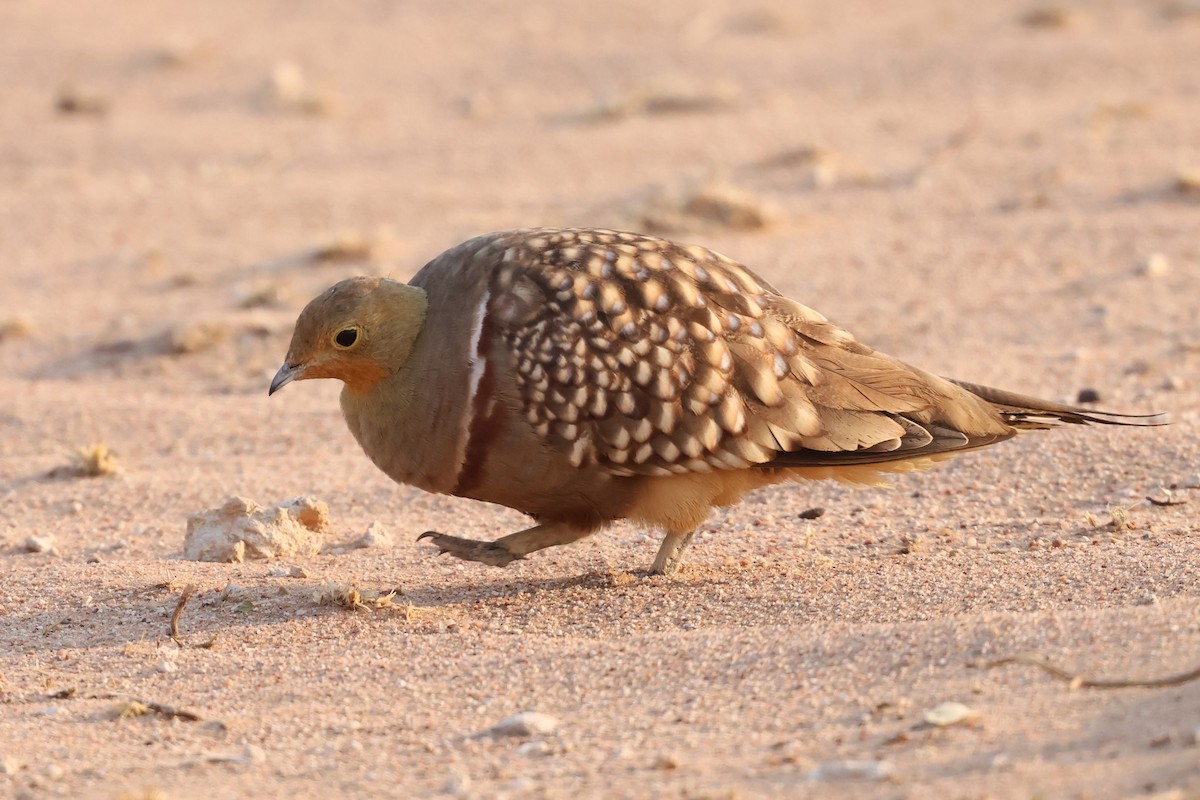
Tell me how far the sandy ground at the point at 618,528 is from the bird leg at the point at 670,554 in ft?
0.29

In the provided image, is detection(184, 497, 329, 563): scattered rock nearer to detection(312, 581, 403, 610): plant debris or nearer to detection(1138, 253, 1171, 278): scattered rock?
detection(312, 581, 403, 610): plant debris

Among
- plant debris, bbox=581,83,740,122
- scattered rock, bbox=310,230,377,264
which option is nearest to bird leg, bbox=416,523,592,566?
scattered rock, bbox=310,230,377,264

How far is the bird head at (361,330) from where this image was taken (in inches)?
205

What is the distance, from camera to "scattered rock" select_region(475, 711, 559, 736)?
13.6ft

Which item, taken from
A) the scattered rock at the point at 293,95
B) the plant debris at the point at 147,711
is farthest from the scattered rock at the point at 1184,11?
the plant debris at the point at 147,711

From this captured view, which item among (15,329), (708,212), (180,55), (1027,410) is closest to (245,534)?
(1027,410)

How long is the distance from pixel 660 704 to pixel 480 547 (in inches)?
48.7

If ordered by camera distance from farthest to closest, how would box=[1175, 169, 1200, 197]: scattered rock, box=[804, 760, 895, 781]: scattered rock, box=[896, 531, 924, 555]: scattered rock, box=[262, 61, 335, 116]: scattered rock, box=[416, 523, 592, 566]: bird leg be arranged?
box=[262, 61, 335, 116]: scattered rock < box=[1175, 169, 1200, 197]: scattered rock < box=[896, 531, 924, 555]: scattered rock < box=[416, 523, 592, 566]: bird leg < box=[804, 760, 895, 781]: scattered rock

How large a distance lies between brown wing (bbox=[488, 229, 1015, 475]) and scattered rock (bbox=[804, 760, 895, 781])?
158 centimetres

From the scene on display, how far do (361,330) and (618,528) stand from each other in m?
1.63

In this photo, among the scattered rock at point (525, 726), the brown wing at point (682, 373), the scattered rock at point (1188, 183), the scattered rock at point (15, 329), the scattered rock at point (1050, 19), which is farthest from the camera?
the scattered rock at point (1050, 19)

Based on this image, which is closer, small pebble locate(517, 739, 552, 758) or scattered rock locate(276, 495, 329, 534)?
small pebble locate(517, 739, 552, 758)

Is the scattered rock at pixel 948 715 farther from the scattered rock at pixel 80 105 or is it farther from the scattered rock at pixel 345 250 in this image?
the scattered rock at pixel 80 105

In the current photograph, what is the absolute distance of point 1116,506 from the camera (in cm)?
596
